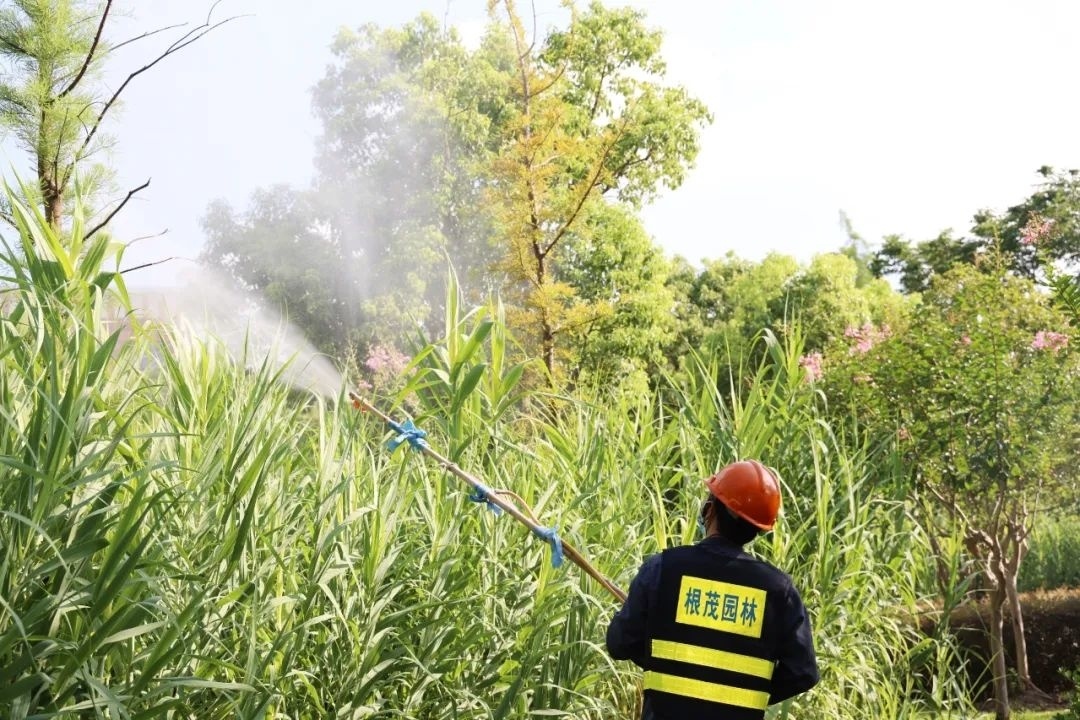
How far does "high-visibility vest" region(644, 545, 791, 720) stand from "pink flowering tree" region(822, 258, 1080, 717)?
4.55 meters

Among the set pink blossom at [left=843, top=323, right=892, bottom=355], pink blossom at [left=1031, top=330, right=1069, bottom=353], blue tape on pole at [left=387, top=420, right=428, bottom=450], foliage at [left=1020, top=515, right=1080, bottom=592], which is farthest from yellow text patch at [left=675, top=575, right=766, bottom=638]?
foliage at [left=1020, top=515, right=1080, bottom=592]

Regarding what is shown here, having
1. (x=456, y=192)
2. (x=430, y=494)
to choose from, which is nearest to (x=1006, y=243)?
(x=456, y=192)

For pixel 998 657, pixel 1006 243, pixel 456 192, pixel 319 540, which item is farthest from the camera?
pixel 456 192

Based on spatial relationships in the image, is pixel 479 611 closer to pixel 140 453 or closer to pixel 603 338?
pixel 140 453

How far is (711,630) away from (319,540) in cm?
112

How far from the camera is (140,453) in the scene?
3305mm

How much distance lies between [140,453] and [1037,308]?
7.09 meters

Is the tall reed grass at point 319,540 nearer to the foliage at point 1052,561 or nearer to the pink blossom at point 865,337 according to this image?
the pink blossom at point 865,337

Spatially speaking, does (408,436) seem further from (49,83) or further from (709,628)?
(49,83)

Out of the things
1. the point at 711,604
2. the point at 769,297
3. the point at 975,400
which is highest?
the point at 769,297

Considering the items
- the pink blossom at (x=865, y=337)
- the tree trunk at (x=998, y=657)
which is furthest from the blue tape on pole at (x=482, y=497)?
the pink blossom at (x=865, y=337)

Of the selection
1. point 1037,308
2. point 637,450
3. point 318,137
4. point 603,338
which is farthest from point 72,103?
point 318,137

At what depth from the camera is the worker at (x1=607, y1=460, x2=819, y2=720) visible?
287 cm

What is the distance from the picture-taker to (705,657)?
2883 mm
